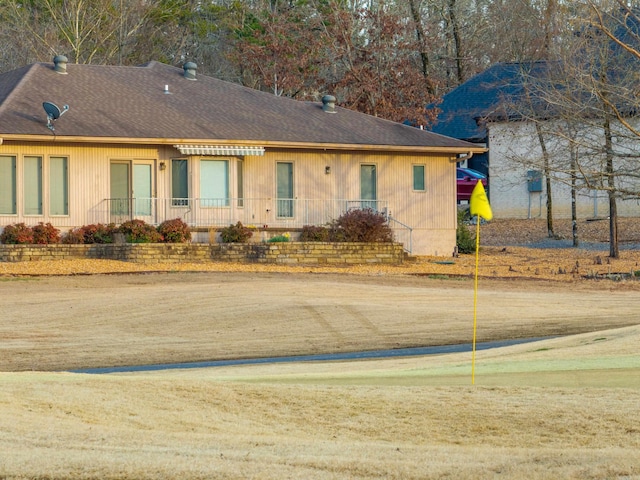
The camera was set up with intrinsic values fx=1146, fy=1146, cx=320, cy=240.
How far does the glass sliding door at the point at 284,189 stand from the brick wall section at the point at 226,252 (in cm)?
287

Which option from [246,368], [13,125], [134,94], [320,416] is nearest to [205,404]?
[320,416]

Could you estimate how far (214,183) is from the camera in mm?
32656

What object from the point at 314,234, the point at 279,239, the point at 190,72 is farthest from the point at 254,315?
the point at 190,72

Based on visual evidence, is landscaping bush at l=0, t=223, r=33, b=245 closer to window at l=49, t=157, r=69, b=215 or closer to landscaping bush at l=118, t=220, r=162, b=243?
window at l=49, t=157, r=69, b=215

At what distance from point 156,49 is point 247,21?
4.74m

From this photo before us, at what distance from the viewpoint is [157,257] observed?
29594mm

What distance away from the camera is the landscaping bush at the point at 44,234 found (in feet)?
97.7

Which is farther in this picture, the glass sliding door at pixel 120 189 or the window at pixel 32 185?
the glass sliding door at pixel 120 189

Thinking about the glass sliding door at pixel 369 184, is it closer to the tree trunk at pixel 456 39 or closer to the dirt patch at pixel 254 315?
the dirt patch at pixel 254 315

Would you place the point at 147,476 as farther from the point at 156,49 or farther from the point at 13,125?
the point at 156,49

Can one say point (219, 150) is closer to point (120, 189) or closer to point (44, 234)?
point (120, 189)

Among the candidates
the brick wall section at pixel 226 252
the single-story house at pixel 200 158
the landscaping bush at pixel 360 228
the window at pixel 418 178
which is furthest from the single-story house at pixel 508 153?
the brick wall section at pixel 226 252

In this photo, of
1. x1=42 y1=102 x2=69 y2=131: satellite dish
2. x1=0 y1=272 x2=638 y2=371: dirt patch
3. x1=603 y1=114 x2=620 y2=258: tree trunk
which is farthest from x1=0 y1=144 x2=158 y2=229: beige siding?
x1=603 y1=114 x2=620 y2=258: tree trunk

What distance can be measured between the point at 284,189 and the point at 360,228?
3320mm
